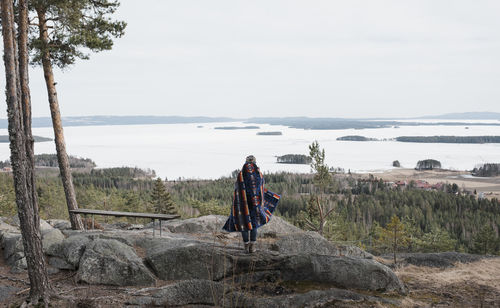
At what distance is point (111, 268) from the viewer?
7.86 meters

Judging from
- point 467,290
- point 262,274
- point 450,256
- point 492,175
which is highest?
point 262,274

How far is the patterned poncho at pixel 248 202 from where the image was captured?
8.16 m

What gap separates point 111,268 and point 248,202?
3032 millimetres

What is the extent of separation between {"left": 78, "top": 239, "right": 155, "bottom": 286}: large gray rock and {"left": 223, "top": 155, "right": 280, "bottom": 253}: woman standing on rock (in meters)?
1.96

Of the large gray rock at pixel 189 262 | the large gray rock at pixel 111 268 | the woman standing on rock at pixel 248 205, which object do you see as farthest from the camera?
the woman standing on rock at pixel 248 205

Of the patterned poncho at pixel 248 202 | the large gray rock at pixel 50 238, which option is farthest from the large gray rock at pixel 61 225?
the patterned poncho at pixel 248 202

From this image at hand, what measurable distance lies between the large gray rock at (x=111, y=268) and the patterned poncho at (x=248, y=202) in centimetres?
196

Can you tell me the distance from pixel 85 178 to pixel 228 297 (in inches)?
4719

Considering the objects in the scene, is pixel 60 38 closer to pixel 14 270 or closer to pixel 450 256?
pixel 14 270

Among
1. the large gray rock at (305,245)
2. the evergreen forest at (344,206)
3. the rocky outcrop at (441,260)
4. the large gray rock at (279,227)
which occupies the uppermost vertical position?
the large gray rock at (305,245)

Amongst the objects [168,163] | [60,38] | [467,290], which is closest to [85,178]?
[168,163]

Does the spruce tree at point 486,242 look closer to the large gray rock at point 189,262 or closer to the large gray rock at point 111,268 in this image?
the large gray rock at point 189,262

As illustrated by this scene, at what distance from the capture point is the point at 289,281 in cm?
768

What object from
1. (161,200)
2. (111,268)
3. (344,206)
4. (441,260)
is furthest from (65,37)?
(344,206)
